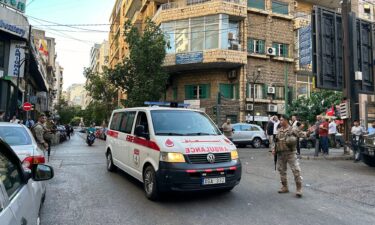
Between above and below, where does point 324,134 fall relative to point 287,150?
above

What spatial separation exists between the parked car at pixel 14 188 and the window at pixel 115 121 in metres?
6.08

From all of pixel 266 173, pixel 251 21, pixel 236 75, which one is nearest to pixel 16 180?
pixel 266 173

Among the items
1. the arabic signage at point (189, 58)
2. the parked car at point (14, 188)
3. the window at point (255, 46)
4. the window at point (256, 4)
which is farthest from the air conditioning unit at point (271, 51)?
the parked car at point (14, 188)

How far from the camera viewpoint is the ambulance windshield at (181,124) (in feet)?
23.3

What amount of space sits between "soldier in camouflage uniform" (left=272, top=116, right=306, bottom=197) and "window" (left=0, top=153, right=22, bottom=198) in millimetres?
5563

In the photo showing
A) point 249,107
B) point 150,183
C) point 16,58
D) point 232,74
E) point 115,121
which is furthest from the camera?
point 232,74

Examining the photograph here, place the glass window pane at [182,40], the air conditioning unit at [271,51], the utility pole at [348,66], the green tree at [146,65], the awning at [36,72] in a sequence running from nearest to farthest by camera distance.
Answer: the utility pole at [348,66] → the green tree at [146,65] → the glass window pane at [182,40] → the air conditioning unit at [271,51] → the awning at [36,72]

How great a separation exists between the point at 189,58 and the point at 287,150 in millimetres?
22672

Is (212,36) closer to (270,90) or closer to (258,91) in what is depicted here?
(258,91)

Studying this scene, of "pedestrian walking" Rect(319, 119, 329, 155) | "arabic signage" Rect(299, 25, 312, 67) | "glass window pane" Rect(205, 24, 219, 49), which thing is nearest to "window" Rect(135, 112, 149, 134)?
"pedestrian walking" Rect(319, 119, 329, 155)

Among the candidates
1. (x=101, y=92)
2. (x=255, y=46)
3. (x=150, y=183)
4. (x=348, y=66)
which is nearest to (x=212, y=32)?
(x=255, y=46)

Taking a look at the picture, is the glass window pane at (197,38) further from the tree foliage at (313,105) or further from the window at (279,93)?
the tree foliage at (313,105)

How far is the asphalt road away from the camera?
544 cm

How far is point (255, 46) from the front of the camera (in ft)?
105
